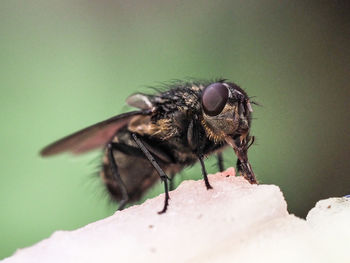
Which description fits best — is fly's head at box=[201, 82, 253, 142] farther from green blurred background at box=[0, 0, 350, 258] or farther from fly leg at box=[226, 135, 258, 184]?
green blurred background at box=[0, 0, 350, 258]

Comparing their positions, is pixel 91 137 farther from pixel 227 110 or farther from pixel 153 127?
pixel 227 110

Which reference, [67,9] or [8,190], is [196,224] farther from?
[67,9]

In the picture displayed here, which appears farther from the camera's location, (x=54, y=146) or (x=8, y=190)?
(x=8, y=190)

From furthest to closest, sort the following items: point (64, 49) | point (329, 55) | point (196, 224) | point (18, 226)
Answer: point (329, 55) → point (64, 49) → point (18, 226) → point (196, 224)

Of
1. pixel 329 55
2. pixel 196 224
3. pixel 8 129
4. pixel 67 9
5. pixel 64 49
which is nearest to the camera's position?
pixel 196 224

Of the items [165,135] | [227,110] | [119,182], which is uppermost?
[227,110]

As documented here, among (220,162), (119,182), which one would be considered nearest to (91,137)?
(119,182)

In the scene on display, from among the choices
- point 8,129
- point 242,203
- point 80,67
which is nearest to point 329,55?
point 80,67
